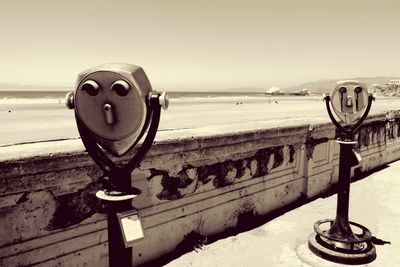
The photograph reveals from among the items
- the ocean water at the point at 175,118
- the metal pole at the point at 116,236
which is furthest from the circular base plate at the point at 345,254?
the metal pole at the point at 116,236

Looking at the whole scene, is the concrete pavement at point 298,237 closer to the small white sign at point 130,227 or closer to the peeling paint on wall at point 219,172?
the peeling paint on wall at point 219,172

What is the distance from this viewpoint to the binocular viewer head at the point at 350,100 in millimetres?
3395

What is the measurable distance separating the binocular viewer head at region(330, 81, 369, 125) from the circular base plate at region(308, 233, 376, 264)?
1270 millimetres

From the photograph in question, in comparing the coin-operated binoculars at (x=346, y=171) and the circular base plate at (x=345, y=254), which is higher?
the coin-operated binoculars at (x=346, y=171)

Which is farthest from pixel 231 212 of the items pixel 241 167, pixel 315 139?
pixel 315 139

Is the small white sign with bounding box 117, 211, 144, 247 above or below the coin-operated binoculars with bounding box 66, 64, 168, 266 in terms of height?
below

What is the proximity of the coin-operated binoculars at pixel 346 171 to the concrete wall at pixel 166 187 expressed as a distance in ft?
2.97

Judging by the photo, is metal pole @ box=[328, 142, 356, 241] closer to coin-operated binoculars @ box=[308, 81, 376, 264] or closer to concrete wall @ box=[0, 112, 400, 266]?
coin-operated binoculars @ box=[308, 81, 376, 264]

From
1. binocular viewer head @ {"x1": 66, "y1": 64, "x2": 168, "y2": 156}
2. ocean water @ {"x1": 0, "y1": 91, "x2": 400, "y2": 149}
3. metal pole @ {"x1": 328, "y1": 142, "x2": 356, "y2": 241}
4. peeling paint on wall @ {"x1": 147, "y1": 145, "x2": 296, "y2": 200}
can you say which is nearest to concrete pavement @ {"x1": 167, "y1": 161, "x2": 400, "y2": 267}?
metal pole @ {"x1": 328, "y1": 142, "x2": 356, "y2": 241}

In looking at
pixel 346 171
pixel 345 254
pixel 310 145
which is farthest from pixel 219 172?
pixel 310 145

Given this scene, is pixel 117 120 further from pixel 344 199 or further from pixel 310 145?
pixel 310 145

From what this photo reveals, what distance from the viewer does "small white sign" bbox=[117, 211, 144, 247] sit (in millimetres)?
1591

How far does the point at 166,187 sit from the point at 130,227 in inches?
61.0

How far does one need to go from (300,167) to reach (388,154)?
3.58 metres
